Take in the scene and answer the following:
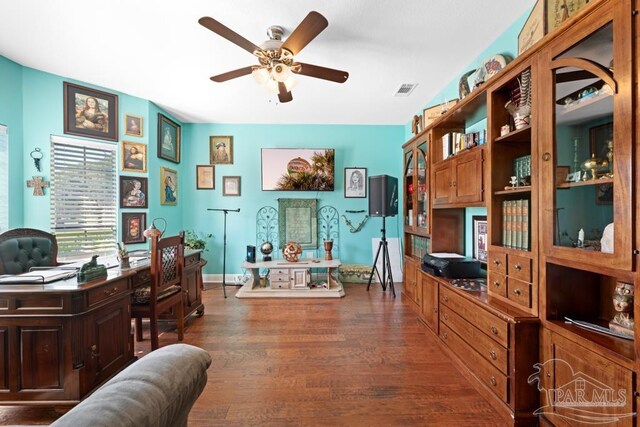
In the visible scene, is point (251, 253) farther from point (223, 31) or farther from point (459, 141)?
point (459, 141)

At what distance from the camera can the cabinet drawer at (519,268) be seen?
1.52 m

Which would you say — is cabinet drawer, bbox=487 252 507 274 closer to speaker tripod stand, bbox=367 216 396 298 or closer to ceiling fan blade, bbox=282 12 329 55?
ceiling fan blade, bbox=282 12 329 55

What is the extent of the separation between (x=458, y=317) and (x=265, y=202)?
3.25m

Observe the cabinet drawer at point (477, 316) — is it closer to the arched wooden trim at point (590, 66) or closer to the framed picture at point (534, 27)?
the arched wooden trim at point (590, 66)

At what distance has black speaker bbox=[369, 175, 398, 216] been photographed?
12.2 ft

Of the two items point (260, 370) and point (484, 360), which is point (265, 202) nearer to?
point (260, 370)

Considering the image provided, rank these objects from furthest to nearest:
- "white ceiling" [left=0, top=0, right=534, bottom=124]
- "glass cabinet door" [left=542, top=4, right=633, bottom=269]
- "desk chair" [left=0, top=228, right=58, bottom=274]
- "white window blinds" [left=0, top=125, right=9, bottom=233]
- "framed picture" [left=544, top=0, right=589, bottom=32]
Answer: "white window blinds" [left=0, top=125, right=9, bottom=233] < "desk chair" [left=0, top=228, right=58, bottom=274] < "white ceiling" [left=0, top=0, right=534, bottom=124] < "framed picture" [left=544, top=0, right=589, bottom=32] < "glass cabinet door" [left=542, top=4, right=633, bottom=269]

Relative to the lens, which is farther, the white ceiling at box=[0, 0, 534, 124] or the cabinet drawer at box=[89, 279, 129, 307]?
the white ceiling at box=[0, 0, 534, 124]

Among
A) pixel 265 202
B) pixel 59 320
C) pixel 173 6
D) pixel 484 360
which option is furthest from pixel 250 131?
pixel 484 360

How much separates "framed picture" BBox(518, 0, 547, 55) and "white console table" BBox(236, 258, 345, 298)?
10.0 ft

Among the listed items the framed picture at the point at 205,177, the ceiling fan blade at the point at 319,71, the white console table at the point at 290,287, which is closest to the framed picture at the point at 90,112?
the framed picture at the point at 205,177

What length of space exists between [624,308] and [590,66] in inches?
43.4

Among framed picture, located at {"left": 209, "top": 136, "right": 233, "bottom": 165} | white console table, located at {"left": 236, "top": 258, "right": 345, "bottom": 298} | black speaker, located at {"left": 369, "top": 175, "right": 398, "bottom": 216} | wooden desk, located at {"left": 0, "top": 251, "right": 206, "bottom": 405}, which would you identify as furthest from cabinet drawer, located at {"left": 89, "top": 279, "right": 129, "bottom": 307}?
black speaker, located at {"left": 369, "top": 175, "right": 398, "bottom": 216}
